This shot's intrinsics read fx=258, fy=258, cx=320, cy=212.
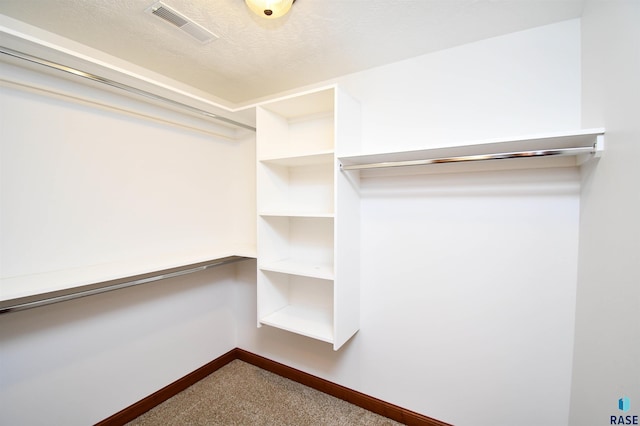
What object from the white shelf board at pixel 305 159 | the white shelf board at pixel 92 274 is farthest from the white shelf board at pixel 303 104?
the white shelf board at pixel 92 274

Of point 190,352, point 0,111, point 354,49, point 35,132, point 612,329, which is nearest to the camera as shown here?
point 612,329

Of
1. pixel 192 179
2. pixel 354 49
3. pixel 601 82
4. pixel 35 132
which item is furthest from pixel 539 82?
pixel 35 132

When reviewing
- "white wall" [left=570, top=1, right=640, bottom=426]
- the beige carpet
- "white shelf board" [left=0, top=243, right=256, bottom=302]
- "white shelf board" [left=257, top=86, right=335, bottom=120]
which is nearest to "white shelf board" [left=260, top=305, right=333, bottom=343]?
"white shelf board" [left=0, top=243, right=256, bottom=302]

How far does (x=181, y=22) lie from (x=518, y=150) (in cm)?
198

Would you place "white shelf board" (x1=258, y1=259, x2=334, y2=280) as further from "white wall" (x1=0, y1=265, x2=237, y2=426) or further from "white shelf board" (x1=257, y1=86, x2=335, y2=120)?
"white shelf board" (x1=257, y1=86, x2=335, y2=120)

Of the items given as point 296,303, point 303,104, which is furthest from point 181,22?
point 296,303

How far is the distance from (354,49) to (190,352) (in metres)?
2.68

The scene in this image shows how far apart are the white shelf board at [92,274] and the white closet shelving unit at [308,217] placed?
318mm

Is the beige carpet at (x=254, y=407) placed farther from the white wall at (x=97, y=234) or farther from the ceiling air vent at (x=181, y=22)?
the ceiling air vent at (x=181, y=22)

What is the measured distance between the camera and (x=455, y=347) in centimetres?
165

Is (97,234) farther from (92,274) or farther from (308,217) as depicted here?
(308,217)

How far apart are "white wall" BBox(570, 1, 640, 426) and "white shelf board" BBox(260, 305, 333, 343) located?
1.29 m

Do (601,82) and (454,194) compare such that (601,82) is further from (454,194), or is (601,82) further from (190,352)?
(190,352)

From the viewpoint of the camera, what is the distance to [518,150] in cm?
141
